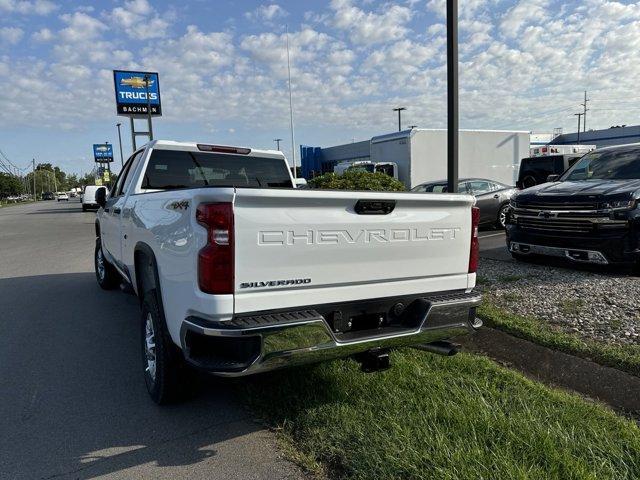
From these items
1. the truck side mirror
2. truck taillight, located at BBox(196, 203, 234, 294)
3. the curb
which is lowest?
the curb

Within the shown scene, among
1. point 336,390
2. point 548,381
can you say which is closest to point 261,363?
point 336,390

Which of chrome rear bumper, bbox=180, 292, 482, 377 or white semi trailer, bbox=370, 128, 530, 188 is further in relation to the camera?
white semi trailer, bbox=370, 128, 530, 188

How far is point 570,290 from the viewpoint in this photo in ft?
19.2

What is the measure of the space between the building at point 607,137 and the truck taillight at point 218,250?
2268 inches

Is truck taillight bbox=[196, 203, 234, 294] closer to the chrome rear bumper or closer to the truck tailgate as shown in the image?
the truck tailgate

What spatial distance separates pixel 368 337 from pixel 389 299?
355 millimetres

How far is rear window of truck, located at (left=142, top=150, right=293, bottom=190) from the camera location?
521cm

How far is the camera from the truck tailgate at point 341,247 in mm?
2756

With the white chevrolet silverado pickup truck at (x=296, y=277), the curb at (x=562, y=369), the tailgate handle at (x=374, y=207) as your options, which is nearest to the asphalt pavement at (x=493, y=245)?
the curb at (x=562, y=369)

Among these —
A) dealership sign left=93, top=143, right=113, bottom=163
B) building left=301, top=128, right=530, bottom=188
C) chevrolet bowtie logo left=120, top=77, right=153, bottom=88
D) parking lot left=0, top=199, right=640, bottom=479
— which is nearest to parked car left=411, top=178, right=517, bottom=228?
parking lot left=0, top=199, right=640, bottom=479

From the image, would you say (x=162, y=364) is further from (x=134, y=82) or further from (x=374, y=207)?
(x=134, y=82)

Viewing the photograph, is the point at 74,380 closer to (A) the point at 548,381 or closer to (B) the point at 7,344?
(B) the point at 7,344

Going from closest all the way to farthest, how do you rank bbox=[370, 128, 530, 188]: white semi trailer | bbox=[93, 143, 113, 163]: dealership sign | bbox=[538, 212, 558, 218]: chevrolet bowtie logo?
bbox=[538, 212, 558, 218]: chevrolet bowtie logo → bbox=[370, 128, 530, 188]: white semi trailer → bbox=[93, 143, 113, 163]: dealership sign

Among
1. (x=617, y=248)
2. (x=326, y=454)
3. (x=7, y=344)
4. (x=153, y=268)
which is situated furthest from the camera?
(x=617, y=248)
